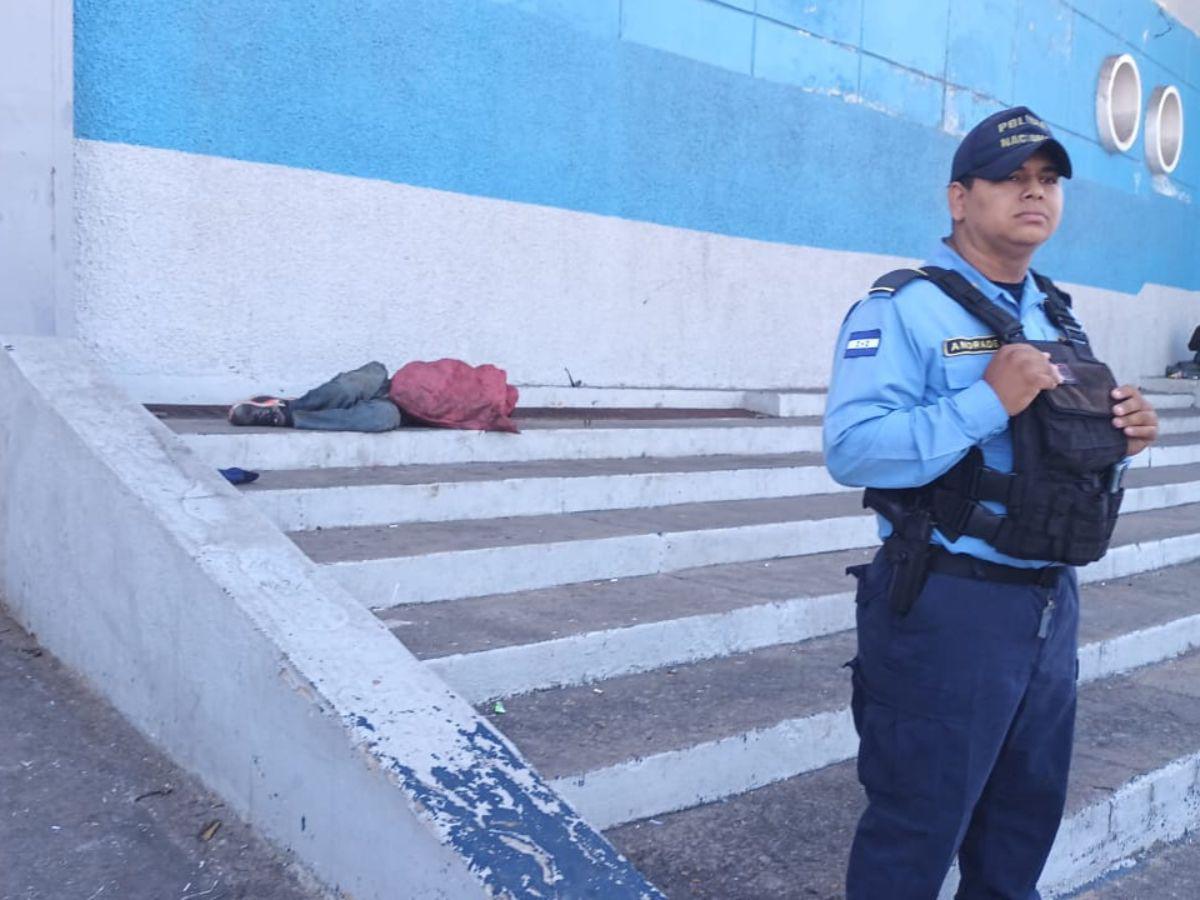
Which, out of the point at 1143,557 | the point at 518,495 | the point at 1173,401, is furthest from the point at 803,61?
the point at 1173,401

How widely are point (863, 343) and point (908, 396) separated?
13cm

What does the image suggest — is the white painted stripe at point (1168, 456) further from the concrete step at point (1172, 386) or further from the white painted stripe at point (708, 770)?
the white painted stripe at point (708, 770)

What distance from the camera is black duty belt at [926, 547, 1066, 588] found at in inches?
86.4

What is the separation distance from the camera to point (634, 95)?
23.7ft

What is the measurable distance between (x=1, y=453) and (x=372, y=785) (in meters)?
1.96

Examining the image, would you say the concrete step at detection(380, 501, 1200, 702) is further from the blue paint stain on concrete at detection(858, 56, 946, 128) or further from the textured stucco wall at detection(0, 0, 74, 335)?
the blue paint stain on concrete at detection(858, 56, 946, 128)

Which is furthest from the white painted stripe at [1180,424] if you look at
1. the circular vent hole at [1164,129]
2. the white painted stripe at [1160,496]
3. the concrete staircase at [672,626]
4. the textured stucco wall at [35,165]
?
the textured stucco wall at [35,165]

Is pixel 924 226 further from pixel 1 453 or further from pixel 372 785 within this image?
pixel 372 785

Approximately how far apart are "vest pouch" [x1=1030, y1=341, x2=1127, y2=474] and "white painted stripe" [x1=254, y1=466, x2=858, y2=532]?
7.38 ft

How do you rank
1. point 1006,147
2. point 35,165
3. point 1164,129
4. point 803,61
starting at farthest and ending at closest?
1. point 1164,129
2. point 803,61
3. point 35,165
4. point 1006,147

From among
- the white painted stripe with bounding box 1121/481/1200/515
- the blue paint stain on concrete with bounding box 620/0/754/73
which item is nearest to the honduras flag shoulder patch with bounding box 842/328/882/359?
the blue paint stain on concrete with bounding box 620/0/754/73

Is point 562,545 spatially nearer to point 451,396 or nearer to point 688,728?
point 688,728

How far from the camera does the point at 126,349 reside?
5168 mm

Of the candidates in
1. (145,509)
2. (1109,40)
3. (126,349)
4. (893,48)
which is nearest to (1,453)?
(145,509)
